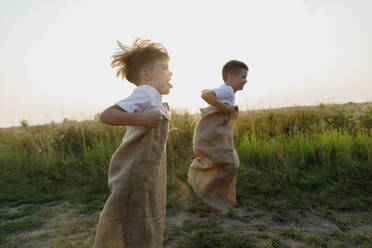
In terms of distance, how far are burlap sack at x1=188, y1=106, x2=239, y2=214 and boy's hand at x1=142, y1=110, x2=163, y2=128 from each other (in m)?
1.35

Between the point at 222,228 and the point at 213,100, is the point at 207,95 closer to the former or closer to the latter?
the point at 213,100

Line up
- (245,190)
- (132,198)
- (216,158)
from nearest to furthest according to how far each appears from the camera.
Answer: (132,198), (216,158), (245,190)

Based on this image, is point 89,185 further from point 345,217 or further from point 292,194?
point 345,217

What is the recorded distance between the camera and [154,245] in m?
1.85

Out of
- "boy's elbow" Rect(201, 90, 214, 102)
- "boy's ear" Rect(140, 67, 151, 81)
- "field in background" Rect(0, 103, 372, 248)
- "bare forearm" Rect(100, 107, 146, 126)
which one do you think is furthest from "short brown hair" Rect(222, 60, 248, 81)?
"bare forearm" Rect(100, 107, 146, 126)

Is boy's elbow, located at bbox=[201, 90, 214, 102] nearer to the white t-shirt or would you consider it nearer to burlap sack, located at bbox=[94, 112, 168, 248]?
the white t-shirt

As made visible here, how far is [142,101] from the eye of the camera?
1.79 m

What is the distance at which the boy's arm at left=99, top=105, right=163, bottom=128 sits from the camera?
1.69m

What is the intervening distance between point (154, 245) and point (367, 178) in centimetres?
364

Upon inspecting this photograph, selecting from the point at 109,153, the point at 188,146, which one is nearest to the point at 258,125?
the point at 188,146

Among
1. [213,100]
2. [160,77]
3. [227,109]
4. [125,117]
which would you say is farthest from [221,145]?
[125,117]

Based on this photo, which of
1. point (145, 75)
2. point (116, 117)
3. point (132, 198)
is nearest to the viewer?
point (116, 117)

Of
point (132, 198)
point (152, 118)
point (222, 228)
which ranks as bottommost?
point (222, 228)

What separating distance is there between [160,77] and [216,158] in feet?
4.38
